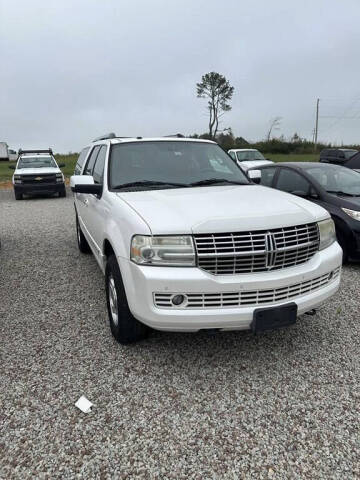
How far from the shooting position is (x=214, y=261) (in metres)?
2.67

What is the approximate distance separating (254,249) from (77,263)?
3.86 meters

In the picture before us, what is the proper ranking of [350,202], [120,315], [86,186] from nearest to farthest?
[120,315] < [86,186] < [350,202]

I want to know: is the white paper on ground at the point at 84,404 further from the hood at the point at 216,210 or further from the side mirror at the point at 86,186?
the side mirror at the point at 86,186

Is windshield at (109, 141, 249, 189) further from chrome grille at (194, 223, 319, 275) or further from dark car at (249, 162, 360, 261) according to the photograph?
chrome grille at (194, 223, 319, 275)

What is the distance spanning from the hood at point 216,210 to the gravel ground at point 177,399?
114cm

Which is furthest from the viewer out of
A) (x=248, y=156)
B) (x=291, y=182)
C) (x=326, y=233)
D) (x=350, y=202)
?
(x=248, y=156)

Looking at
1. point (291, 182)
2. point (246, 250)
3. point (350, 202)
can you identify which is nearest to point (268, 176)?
point (291, 182)

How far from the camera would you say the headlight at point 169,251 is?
267 centimetres

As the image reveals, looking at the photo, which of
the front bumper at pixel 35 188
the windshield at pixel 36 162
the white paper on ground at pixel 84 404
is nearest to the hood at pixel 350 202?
the white paper on ground at pixel 84 404

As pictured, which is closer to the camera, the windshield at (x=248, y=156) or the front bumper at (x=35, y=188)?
the front bumper at (x=35, y=188)

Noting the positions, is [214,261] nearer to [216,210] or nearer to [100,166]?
[216,210]

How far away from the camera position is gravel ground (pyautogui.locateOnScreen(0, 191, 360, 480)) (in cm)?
215

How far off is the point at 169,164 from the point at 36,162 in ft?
43.5

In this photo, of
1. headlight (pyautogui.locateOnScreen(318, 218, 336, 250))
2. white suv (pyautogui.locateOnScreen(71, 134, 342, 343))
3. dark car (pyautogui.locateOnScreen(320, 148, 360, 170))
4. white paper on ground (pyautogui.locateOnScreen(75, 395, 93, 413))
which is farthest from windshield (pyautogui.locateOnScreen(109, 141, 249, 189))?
dark car (pyautogui.locateOnScreen(320, 148, 360, 170))
